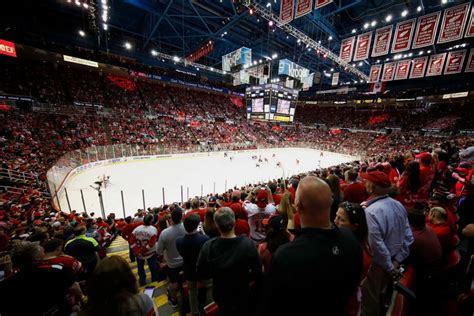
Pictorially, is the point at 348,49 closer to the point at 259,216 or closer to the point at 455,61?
the point at 455,61

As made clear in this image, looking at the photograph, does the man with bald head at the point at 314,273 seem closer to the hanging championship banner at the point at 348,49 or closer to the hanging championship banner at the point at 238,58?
the hanging championship banner at the point at 348,49

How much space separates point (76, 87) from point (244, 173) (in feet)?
81.5

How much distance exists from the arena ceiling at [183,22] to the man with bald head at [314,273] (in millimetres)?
16198

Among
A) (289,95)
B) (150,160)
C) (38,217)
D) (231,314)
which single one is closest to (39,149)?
(150,160)

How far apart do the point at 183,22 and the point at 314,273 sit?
23.8 meters

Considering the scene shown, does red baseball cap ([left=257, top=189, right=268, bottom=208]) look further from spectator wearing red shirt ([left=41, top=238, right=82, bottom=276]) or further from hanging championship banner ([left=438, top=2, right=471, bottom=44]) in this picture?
hanging championship banner ([left=438, top=2, right=471, bottom=44])

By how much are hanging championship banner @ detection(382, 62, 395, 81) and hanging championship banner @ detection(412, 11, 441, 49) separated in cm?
552

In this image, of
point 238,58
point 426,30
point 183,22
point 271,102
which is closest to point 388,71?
point 426,30

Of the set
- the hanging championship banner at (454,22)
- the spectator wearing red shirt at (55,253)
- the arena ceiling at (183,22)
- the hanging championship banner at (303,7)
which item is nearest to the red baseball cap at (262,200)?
the spectator wearing red shirt at (55,253)

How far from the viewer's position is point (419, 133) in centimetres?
3238

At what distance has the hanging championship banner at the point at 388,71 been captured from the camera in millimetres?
14870

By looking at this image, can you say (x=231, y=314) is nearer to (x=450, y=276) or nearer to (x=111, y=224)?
(x=450, y=276)

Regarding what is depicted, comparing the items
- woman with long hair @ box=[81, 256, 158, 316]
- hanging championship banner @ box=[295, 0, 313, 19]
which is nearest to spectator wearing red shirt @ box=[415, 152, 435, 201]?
woman with long hair @ box=[81, 256, 158, 316]

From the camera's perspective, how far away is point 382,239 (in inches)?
83.3
